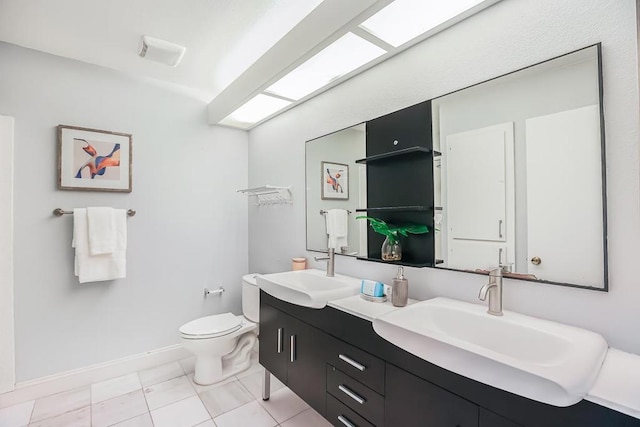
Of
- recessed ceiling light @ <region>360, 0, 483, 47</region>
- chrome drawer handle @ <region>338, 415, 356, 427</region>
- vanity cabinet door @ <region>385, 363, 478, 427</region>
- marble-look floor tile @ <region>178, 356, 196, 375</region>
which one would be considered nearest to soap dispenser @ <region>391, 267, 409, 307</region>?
vanity cabinet door @ <region>385, 363, 478, 427</region>

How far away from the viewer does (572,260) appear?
3.58 ft

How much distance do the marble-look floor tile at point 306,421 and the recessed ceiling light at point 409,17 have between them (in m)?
2.20

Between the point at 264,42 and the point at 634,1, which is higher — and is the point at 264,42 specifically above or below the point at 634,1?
above

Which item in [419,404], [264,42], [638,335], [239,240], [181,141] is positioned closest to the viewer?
[638,335]

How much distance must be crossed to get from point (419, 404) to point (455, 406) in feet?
0.50

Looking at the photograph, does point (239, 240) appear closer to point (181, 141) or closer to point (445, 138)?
point (181, 141)

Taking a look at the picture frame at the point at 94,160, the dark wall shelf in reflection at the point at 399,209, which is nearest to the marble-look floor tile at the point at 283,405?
the dark wall shelf in reflection at the point at 399,209

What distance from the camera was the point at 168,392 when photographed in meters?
2.16

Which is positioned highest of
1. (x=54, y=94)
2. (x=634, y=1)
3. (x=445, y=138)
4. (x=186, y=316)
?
(x=54, y=94)

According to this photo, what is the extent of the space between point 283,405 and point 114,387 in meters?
1.30

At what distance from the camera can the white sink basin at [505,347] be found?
73 cm

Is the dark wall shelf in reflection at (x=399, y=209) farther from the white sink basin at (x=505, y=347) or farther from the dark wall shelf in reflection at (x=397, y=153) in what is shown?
the white sink basin at (x=505, y=347)

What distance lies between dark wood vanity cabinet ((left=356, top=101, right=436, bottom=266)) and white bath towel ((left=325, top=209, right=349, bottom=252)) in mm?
222

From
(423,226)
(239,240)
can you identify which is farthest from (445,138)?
(239,240)
